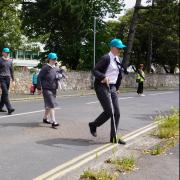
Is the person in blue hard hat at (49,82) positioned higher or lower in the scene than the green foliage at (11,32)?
lower

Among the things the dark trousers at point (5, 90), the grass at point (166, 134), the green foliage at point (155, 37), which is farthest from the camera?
the green foliage at point (155, 37)

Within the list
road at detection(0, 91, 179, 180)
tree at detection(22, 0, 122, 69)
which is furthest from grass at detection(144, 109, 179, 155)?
tree at detection(22, 0, 122, 69)

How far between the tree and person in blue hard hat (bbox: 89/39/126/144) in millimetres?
25992

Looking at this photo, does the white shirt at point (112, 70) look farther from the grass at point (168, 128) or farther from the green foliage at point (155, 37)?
the green foliage at point (155, 37)

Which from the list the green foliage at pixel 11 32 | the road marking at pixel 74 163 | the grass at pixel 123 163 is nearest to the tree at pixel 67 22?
the green foliage at pixel 11 32

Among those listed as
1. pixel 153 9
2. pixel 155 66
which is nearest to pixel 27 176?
pixel 153 9

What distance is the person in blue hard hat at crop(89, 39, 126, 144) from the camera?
933 centimetres

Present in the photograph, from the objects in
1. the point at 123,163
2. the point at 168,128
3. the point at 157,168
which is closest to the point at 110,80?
the point at 123,163

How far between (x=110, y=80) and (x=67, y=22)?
96.4 ft

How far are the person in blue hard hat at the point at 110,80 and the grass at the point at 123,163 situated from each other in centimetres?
167

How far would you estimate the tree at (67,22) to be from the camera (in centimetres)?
3609

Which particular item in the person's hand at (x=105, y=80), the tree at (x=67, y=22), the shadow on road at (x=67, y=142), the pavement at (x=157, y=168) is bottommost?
the pavement at (x=157, y=168)

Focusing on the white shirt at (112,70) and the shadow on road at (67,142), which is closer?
the white shirt at (112,70)

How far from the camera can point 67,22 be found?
38.4 m
